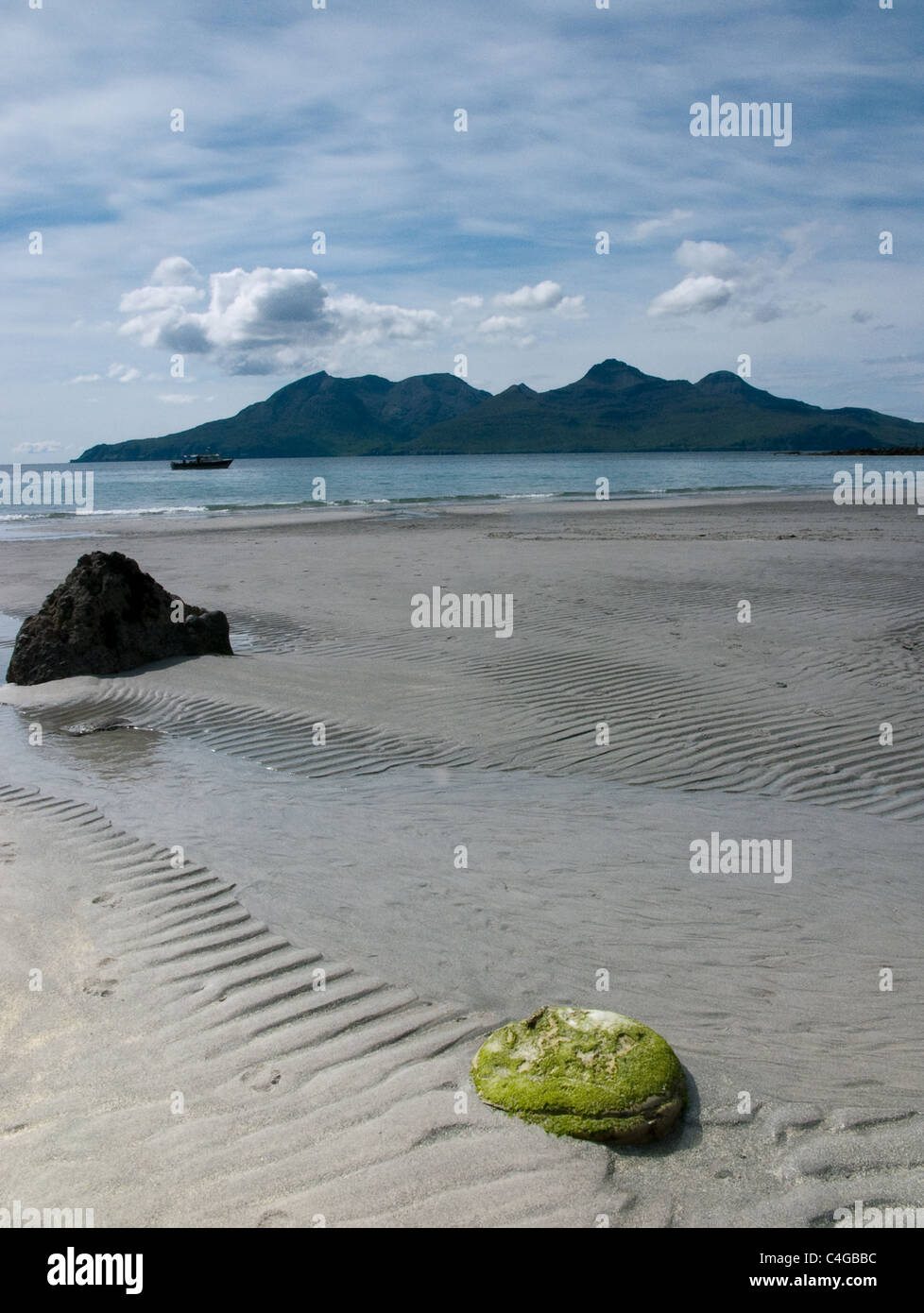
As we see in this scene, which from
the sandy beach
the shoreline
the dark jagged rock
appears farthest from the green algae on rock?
the shoreline

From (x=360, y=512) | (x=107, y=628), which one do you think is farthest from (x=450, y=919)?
(x=360, y=512)

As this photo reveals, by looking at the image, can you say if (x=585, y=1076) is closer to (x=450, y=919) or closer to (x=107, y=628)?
(x=450, y=919)

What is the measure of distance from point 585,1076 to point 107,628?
7732 millimetres

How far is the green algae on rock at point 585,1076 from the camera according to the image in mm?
2891

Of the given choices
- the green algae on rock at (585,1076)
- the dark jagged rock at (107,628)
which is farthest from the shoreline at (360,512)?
the green algae on rock at (585,1076)

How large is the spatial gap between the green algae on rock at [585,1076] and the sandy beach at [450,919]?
9cm

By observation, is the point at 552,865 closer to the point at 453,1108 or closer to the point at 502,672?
the point at 453,1108

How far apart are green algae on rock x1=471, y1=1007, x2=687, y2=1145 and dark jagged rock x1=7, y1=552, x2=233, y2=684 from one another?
7.26m

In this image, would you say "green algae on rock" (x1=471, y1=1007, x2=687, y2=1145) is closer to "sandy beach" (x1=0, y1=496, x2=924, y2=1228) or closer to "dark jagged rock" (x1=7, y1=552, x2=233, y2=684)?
"sandy beach" (x1=0, y1=496, x2=924, y2=1228)

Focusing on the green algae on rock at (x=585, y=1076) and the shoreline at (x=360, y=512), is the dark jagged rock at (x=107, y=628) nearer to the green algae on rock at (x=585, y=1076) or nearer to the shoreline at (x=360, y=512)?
the green algae on rock at (x=585, y=1076)

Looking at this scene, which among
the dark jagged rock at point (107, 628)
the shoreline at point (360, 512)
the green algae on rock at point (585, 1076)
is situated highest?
the shoreline at point (360, 512)

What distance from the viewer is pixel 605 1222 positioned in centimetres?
256
